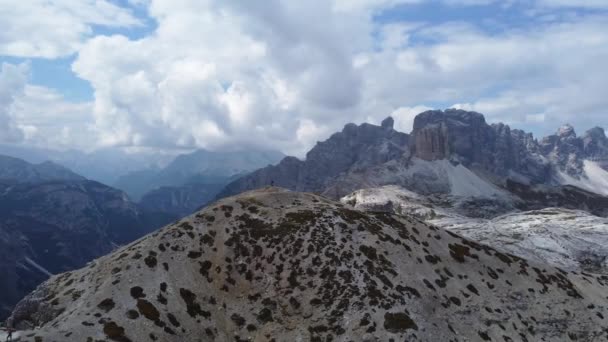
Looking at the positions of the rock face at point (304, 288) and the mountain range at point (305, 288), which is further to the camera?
the mountain range at point (305, 288)

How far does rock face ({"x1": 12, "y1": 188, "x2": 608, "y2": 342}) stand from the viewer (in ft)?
208

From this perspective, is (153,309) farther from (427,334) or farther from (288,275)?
(427,334)

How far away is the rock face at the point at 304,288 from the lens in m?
63.5

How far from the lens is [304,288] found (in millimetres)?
71750

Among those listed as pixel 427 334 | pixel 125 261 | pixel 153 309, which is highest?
pixel 125 261

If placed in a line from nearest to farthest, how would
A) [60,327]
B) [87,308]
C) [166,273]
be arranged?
[60,327]
[87,308]
[166,273]

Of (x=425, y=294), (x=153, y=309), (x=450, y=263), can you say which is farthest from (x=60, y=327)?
(x=450, y=263)

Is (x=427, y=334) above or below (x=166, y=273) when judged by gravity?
below

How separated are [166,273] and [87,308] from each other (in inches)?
505

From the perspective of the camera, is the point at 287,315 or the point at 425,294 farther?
the point at 425,294

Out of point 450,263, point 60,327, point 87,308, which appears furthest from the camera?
point 450,263

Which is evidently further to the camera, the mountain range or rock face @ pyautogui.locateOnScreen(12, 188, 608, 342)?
the mountain range

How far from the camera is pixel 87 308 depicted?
6066cm

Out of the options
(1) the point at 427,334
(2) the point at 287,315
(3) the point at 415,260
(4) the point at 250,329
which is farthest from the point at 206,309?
(3) the point at 415,260
